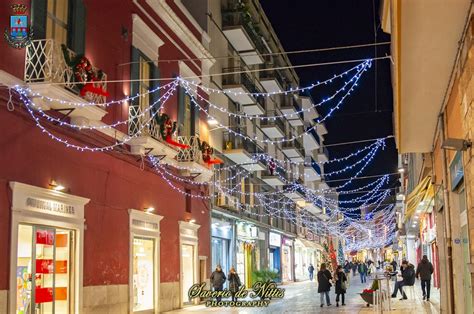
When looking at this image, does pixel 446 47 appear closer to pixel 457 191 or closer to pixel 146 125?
pixel 457 191

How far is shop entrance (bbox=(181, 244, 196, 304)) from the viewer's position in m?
23.5

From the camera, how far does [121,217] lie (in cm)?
1794

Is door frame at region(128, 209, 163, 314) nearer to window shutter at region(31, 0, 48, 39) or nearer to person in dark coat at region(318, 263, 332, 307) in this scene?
person in dark coat at region(318, 263, 332, 307)

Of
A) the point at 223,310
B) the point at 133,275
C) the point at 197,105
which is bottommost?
the point at 223,310

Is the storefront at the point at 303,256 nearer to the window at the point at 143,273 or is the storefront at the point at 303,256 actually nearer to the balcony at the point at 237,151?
the balcony at the point at 237,151

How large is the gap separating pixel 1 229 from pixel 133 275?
6850 millimetres

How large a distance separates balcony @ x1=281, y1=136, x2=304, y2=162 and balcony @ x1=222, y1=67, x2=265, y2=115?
395 inches

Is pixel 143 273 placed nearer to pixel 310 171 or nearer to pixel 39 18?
pixel 39 18

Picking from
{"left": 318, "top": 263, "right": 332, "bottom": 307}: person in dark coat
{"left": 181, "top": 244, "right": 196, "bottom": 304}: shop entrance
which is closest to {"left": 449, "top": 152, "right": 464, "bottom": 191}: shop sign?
{"left": 318, "top": 263, "right": 332, "bottom": 307}: person in dark coat

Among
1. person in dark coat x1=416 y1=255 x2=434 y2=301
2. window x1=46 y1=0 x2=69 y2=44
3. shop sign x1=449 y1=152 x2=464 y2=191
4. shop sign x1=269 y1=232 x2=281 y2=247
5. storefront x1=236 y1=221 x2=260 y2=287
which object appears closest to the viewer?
shop sign x1=449 y1=152 x2=464 y2=191

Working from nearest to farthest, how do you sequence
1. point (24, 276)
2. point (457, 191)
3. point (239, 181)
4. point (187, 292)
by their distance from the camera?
point (457, 191), point (24, 276), point (187, 292), point (239, 181)

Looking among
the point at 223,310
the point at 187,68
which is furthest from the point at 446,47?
the point at 187,68

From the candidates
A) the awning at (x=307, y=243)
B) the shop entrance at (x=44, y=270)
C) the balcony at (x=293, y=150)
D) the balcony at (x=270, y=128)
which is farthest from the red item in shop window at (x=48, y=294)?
the awning at (x=307, y=243)

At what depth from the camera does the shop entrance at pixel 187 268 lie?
23516 millimetres
